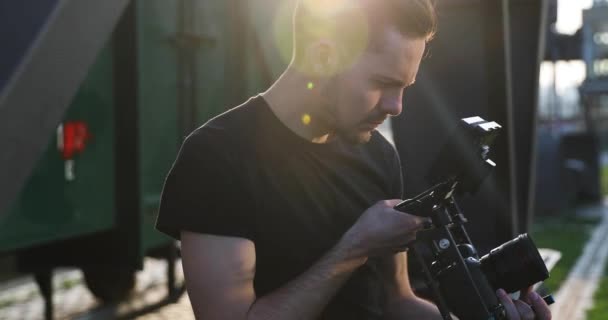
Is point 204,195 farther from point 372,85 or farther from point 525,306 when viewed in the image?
point 525,306

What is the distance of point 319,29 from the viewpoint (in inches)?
74.1

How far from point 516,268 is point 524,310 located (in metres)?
0.09

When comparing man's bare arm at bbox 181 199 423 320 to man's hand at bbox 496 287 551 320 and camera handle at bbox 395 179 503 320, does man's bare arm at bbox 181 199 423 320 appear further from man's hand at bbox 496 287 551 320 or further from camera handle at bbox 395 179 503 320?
man's hand at bbox 496 287 551 320

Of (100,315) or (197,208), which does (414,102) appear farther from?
(100,315)

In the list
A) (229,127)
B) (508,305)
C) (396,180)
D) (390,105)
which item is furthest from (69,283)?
(508,305)

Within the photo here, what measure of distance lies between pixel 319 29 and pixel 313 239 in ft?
1.52

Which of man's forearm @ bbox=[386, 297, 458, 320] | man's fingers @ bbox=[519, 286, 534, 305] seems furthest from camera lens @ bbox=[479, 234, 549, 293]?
man's forearm @ bbox=[386, 297, 458, 320]

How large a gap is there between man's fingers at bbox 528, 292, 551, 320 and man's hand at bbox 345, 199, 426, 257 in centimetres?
35

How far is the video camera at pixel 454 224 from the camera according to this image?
1.74 metres

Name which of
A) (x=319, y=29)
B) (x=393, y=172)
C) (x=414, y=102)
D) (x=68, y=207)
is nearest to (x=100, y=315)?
(x=68, y=207)

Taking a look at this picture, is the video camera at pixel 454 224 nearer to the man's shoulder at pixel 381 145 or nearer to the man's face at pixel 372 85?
the man's face at pixel 372 85

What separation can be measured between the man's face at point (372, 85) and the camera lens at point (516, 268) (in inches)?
15.4

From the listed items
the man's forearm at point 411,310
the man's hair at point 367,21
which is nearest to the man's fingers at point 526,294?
the man's forearm at point 411,310

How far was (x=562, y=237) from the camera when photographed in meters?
9.70
